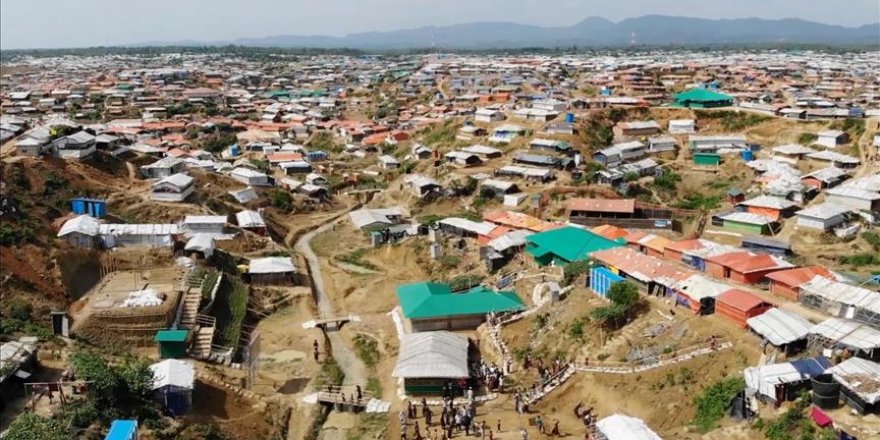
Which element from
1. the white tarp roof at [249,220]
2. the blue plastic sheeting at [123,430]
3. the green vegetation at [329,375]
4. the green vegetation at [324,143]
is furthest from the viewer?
the green vegetation at [324,143]

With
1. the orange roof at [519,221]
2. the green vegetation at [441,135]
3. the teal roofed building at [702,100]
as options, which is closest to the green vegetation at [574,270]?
the orange roof at [519,221]

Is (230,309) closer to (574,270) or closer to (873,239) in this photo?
(574,270)

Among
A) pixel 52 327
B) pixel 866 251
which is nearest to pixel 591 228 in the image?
pixel 866 251

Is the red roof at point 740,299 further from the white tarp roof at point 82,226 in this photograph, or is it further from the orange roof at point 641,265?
the white tarp roof at point 82,226

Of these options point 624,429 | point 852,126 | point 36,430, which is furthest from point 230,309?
point 852,126

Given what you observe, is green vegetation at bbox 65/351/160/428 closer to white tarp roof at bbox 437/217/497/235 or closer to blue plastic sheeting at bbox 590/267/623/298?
blue plastic sheeting at bbox 590/267/623/298
